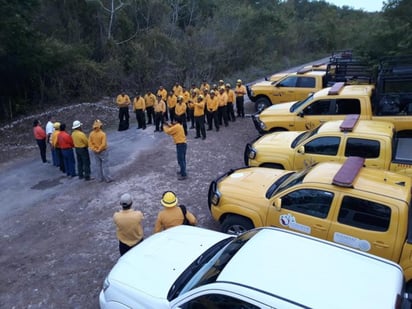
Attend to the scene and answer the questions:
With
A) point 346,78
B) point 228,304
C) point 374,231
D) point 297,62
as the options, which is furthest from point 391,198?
point 297,62

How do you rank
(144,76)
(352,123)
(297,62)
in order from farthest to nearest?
1. (297,62)
2. (144,76)
3. (352,123)

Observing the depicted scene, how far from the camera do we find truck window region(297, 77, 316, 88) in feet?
47.5

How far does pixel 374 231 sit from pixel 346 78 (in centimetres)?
1050

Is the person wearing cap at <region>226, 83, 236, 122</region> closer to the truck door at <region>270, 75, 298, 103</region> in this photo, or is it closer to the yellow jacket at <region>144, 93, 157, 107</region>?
the truck door at <region>270, 75, 298, 103</region>

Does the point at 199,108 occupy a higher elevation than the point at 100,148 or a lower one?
higher

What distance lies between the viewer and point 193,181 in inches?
385

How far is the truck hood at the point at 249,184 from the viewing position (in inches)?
248

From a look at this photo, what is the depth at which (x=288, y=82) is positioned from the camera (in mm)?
14992

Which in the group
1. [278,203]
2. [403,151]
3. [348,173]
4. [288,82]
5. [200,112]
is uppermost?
[288,82]

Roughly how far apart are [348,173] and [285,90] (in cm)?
971

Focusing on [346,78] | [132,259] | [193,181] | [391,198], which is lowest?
[193,181]

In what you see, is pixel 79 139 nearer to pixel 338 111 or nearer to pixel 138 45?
pixel 338 111

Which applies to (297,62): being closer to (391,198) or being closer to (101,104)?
(101,104)

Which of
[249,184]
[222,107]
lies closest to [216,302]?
[249,184]
